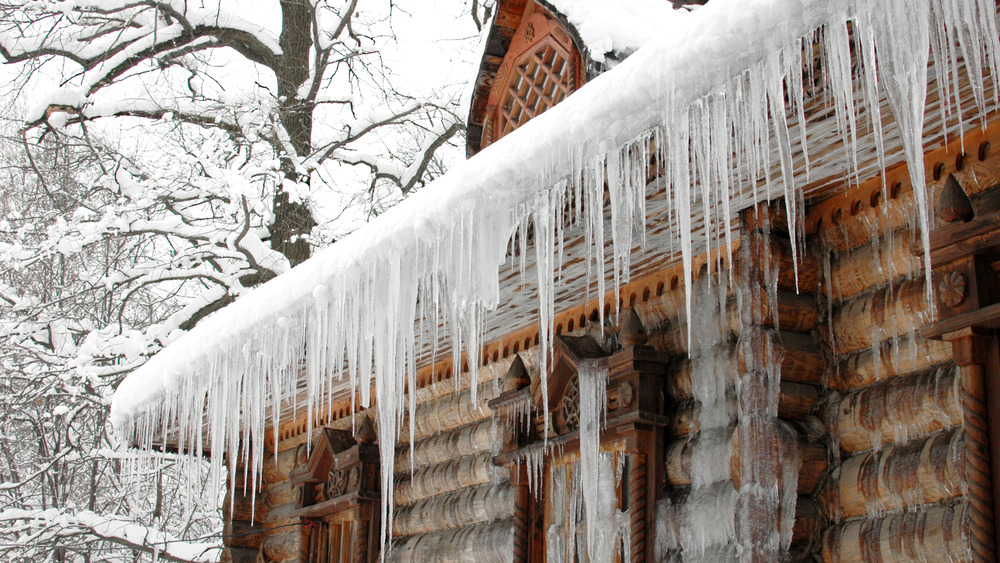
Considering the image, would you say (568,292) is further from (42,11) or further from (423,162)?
(42,11)

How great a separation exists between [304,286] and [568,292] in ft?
4.56

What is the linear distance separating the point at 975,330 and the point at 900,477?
628mm

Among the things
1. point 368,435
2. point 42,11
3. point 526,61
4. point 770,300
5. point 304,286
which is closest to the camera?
point 770,300

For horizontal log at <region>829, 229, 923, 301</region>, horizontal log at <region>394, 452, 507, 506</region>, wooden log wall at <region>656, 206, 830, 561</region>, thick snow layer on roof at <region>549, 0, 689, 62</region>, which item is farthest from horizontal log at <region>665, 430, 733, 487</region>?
thick snow layer on roof at <region>549, 0, 689, 62</region>

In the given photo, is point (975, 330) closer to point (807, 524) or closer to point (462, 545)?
point (807, 524)

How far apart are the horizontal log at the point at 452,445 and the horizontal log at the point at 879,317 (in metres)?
2.29

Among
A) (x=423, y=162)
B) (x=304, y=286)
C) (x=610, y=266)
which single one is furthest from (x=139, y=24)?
(x=610, y=266)

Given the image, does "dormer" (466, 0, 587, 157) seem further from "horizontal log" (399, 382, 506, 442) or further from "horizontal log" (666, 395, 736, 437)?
"horizontal log" (666, 395, 736, 437)

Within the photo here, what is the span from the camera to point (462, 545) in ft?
21.1

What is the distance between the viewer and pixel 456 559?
650cm

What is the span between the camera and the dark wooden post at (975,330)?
3207mm

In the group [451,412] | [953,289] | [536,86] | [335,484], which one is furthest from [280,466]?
[953,289]

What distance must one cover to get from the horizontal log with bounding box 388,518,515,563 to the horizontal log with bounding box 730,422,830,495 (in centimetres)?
221

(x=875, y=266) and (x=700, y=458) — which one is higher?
(x=875, y=266)
